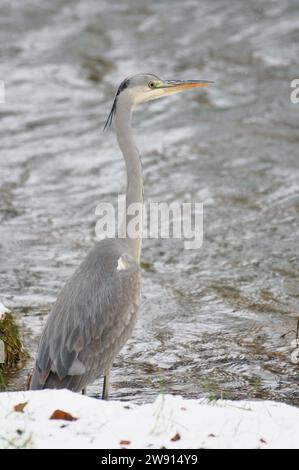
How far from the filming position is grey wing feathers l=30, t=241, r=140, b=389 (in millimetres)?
6000

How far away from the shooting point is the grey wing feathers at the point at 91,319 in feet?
19.7

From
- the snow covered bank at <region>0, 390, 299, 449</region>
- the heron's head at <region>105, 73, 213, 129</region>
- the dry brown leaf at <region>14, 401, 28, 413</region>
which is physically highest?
the heron's head at <region>105, 73, 213, 129</region>

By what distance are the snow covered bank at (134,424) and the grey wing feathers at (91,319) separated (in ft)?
2.36

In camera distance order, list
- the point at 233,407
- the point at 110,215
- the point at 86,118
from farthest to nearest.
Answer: the point at 86,118 < the point at 110,215 < the point at 233,407

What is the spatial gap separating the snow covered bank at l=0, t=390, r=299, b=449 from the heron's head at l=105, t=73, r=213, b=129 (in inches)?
99.7

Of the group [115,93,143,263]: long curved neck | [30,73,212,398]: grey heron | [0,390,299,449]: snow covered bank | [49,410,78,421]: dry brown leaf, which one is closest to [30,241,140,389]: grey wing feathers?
[30,73,212,398]: grey heron

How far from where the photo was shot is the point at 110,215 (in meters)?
11.9

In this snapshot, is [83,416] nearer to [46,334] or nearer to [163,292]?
[46,334]

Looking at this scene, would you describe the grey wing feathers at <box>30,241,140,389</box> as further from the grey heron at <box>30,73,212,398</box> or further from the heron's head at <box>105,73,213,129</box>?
the heron's head at <box>105,73,213,129</box>

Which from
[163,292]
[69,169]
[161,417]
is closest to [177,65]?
[69,169]

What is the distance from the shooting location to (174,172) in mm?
13109

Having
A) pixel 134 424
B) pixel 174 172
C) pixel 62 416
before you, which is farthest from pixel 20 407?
pixel 174 172

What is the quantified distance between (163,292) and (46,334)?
3616 millimetres

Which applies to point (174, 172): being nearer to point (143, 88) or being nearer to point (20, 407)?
point (143, 88)
